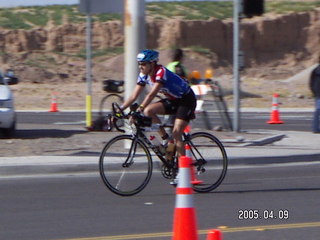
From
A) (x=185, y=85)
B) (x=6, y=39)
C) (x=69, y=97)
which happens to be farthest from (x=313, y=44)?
(x=185, y=85)

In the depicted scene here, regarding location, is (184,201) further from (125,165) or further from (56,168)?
(56,168)

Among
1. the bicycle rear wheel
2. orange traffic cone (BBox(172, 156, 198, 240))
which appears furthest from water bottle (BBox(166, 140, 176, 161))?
orange traffic cone (BBox(172, 156, 198, 240))

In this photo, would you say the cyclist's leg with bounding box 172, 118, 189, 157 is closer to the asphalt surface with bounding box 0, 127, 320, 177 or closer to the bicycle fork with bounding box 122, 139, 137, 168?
the bicycle fork with bounding box 122, 139, 137, 168

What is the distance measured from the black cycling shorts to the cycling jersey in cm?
6

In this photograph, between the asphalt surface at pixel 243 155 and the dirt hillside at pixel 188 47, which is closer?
the asphalt surface at pixel 243 155

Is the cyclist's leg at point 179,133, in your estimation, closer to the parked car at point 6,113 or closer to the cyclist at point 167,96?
the cyclist at point 167,96

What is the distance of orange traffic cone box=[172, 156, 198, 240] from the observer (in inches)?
276

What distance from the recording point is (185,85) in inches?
424

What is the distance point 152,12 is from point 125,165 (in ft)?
203

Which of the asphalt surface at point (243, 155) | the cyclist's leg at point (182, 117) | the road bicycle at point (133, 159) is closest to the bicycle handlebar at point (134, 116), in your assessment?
the road bicycle at point (133, 159)

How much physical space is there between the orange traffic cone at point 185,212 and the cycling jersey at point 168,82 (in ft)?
11.3

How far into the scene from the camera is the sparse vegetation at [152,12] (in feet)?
223

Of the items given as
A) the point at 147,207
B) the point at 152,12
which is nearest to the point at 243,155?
the point at 147,207

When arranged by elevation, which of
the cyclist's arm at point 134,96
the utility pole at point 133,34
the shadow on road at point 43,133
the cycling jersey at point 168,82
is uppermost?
the utility pole at point 133,34
